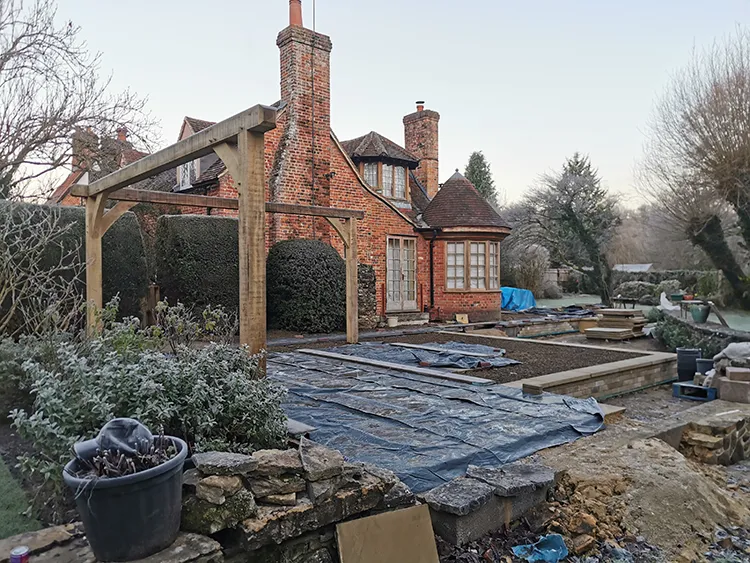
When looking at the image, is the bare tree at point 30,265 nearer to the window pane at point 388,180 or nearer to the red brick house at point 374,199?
the red brick house at point 374,199

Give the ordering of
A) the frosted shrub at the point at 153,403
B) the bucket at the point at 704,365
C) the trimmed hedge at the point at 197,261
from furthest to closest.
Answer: the trimmed hedge at the point at 197,261 < the bucket at the point at 704,365 < the frosted shrub at the point at 153,403

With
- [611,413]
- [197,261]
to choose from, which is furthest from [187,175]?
[611,413]

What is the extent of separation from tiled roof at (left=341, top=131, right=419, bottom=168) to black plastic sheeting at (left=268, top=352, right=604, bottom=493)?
11032 millimetres

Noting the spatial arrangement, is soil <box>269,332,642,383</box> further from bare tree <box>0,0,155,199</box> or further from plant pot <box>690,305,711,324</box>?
bare tree <box>0,0,155,199</box>

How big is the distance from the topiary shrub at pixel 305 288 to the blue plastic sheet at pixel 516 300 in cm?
947

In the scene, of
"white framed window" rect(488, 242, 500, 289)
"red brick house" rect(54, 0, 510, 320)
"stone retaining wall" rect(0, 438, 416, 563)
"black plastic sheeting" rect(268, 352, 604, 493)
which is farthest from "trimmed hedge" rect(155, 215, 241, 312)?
"stone retaining wall" rect(0, 438, 416, 563)

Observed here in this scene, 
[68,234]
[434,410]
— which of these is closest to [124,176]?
[68,234]

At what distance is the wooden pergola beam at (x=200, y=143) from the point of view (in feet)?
12.6

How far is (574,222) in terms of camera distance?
24703mm

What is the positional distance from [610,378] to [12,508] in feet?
23.3

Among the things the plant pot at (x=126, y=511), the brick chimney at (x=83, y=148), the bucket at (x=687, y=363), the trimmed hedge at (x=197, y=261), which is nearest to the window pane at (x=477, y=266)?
the trimmed hedge at (x=197, y=261)

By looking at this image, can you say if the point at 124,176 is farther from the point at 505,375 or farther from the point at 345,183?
the point at 345,183

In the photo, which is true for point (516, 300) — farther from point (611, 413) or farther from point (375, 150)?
point (611, 413)

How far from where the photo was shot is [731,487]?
Result: 472cm
